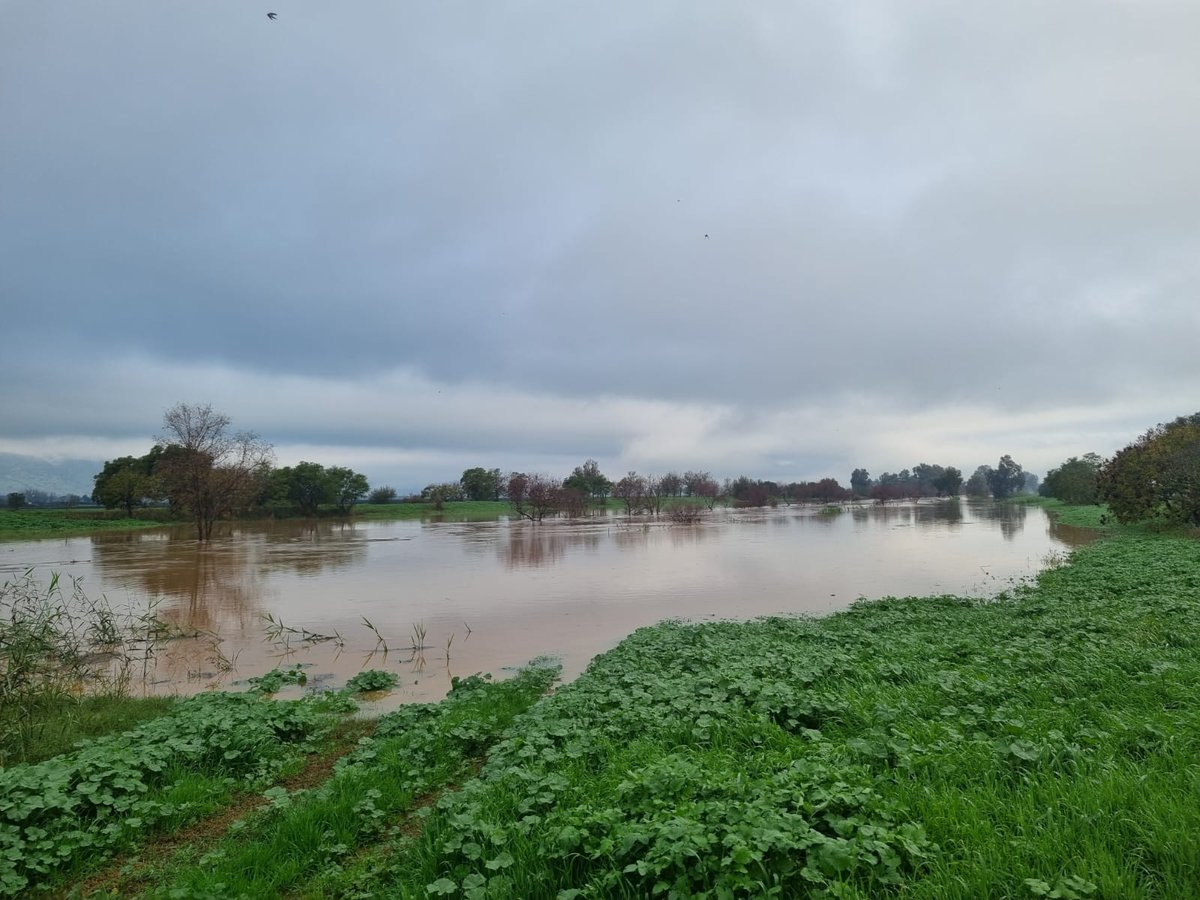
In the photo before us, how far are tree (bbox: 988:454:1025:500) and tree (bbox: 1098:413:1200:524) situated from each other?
149 m

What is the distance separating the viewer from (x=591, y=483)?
11656 cm

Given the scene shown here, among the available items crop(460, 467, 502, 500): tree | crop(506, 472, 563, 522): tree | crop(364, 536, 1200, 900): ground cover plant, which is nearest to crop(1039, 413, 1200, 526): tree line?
crop(364, 536, 1200, 900): ground cover plant

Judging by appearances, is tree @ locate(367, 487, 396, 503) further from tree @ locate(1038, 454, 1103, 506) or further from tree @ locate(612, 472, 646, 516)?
tree @ locate(1038, 454, 1103, 506)

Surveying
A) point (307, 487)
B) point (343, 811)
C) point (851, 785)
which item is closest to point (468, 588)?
point (343, 811)

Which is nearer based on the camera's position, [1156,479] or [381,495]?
[1156,479]

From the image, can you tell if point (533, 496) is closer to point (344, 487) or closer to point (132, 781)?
point (344, 487)

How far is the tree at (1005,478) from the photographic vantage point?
16575 centimetres

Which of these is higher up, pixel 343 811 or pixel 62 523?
pixel 343 811

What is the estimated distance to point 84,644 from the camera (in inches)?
555

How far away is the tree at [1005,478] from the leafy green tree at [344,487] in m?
163

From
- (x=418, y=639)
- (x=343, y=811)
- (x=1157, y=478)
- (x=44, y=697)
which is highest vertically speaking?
(x=1157, y=478)

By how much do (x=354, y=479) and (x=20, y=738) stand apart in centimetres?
9082

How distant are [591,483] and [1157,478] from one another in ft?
297

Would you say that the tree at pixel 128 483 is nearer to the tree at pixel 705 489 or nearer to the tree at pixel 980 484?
the tree at pixel 705 489
